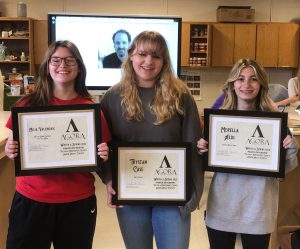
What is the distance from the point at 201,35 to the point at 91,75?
2.93 meters

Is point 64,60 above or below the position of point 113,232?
above

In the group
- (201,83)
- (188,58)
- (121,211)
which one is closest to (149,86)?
(121,211)

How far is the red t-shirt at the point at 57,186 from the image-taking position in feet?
4.74

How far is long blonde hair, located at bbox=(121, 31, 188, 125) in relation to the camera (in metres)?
1.48

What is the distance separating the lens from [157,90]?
1.53 m

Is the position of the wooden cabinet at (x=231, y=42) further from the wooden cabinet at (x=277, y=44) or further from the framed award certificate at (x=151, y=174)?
the framed award certificate at (x=151, y=174)

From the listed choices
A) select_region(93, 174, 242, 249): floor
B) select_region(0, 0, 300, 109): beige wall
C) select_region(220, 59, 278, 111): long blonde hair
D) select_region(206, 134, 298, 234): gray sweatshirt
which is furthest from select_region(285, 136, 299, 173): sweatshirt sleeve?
select_region(0, 0, 300, 109): beige wall

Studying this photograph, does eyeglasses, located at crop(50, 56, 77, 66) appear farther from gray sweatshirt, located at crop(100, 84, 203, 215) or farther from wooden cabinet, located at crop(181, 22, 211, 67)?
wooden cabinet, located at crop(181, 22, 211, 67)

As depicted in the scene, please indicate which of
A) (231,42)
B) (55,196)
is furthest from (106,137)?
(231,42)

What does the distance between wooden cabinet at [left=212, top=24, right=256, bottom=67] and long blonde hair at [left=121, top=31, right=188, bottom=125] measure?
499 cm

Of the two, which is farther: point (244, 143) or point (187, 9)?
point (187, 9)

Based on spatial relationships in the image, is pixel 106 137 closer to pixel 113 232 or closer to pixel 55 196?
pixel 55 196

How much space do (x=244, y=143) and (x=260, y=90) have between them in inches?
10.2

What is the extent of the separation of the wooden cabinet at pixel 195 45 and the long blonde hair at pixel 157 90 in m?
4.82
